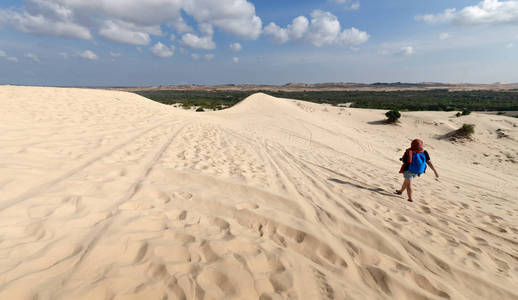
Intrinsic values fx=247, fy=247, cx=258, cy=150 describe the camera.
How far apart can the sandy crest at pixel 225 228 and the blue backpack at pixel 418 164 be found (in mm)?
628

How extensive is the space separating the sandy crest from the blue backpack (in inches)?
24.7

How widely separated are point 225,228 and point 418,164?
3881 mm

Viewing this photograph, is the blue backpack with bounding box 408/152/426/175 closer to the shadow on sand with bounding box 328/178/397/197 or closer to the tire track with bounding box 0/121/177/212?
the shadow on sand with bounding box 328/178/397/197

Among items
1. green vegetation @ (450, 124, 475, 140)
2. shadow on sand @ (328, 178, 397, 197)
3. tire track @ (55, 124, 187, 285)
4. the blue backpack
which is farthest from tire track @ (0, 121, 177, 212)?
green vegetation @ (450, 124, 475, 140)

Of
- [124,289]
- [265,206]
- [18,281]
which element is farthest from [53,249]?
[265,206]

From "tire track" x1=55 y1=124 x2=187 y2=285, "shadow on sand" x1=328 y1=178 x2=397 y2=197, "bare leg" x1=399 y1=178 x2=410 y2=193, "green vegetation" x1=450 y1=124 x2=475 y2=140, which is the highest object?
"tire track" x1=55 y1=124 x2=187 y2=285

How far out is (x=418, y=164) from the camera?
15.4 feet

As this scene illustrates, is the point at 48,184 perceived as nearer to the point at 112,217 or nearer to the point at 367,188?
the point at 112,217

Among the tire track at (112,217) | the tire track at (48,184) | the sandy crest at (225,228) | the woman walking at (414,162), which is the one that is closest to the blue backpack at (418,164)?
the woman walking at (414,162)

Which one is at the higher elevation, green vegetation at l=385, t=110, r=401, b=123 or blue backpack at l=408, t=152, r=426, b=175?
blue backpack at l=408, t=152, r=426, b=175

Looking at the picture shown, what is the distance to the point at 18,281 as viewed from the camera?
1.90m

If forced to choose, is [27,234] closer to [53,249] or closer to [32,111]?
[53,249]

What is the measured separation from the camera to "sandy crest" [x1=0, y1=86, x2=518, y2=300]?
7.06ft

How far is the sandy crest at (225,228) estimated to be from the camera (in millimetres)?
2152
